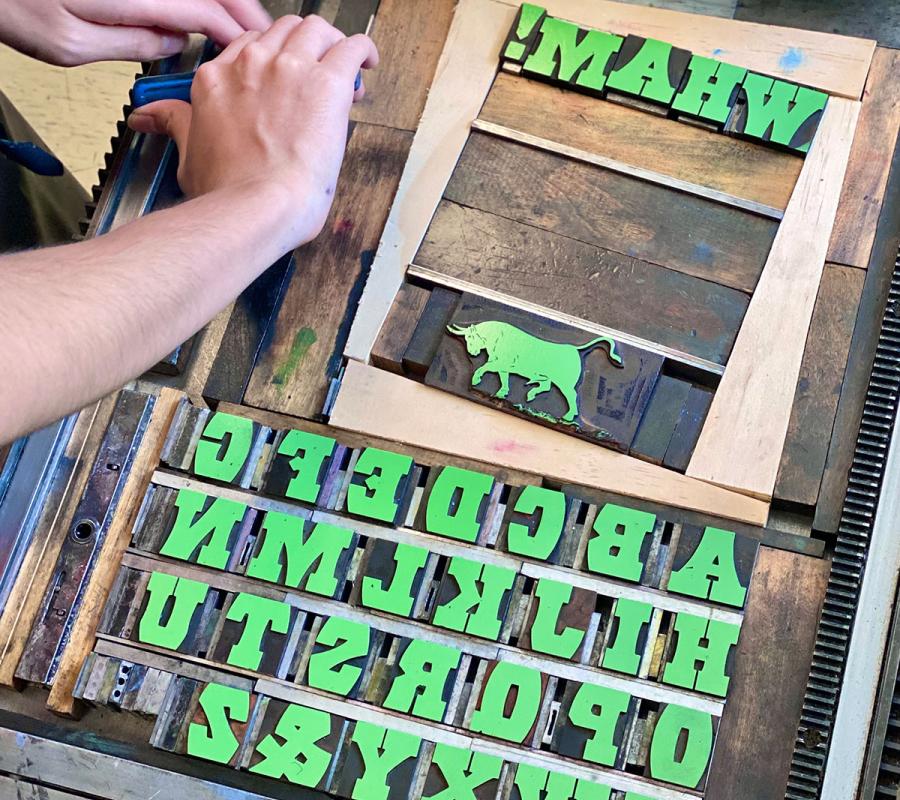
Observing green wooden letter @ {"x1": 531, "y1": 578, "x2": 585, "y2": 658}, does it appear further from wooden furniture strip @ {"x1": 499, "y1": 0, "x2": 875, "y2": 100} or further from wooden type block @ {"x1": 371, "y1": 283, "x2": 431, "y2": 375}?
wooden furniture strip @ {"x1": 499, "y1": 0, "x2": 875, "y2": 100}

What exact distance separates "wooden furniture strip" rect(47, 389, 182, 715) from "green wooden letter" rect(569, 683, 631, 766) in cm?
84

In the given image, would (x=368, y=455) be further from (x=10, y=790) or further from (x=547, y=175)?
(x=10, y=790)

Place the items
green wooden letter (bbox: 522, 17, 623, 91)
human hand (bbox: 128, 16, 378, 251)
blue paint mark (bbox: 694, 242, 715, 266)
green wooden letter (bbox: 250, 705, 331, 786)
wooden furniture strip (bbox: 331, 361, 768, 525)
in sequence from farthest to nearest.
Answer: green wooden letter (bbox: 522, 17, 623, 91) → blue paint mark (bbox: 694, 242, 715, 266) → wooden furniture strip (bbox: 331, 361, 768, 525) → green wooden letter (bbox: 250, 705, 331, 786) → human hand (bbox: 128, 16, 378, 251)

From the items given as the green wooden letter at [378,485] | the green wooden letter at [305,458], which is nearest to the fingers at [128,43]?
the green wooden letter at [305,458]

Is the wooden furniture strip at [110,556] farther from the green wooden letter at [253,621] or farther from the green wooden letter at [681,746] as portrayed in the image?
the green wooden letter at [681,746]

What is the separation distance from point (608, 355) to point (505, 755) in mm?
695

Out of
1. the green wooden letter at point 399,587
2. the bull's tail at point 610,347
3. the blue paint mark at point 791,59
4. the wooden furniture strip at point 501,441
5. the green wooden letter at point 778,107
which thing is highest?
the blue paint mark at point 791,59

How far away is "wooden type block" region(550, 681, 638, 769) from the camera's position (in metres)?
1.43

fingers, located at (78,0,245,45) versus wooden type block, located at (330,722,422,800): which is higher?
fingers, located at (78,0,245,45)

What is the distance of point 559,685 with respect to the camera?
4.90 ft

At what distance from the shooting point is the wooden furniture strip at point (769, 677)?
1.43 m

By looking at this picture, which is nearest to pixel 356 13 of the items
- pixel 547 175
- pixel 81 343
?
pixel 547 175

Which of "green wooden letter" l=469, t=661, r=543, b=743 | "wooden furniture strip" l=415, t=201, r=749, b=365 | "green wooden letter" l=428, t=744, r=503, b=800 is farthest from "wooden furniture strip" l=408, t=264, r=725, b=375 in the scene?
"green wooden letter" l=428, t=744, r=503, b=800

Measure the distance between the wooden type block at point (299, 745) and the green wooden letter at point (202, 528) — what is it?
0.28 metres
